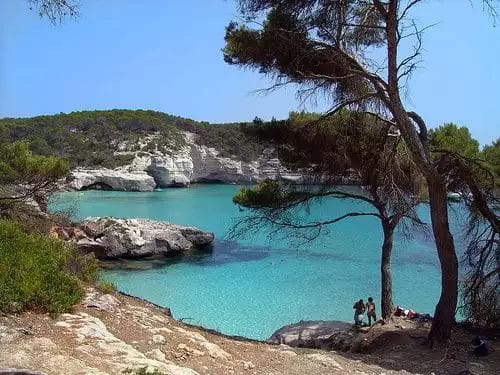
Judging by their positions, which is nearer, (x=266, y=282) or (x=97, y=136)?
(x=266, y=282)

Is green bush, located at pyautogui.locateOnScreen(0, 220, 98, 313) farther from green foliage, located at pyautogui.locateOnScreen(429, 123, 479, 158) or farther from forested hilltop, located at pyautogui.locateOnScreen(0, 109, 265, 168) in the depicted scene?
forested hilltop, located at pyautogui.locateOnScreen(0, 109, 265, 168)

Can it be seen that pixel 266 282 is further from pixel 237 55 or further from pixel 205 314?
pixel 237 55

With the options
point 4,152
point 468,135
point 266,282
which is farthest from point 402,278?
point 4,152

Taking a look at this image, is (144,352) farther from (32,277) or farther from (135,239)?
(135,239)

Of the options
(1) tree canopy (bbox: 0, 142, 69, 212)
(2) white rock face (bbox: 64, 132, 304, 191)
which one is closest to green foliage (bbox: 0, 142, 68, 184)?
(1) tree canopy (bbox: 0, 142, 69, 212)

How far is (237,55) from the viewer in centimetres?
894

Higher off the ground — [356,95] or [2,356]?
[356,95]

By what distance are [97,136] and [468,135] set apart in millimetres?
66711

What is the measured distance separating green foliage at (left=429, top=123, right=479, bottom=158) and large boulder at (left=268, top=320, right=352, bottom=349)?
4157 millimetres

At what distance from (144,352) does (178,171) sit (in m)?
67.7

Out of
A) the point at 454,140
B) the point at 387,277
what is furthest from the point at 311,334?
the point at 454,140

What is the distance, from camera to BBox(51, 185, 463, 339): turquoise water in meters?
15.0

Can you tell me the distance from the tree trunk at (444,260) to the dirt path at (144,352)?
1.86 ft

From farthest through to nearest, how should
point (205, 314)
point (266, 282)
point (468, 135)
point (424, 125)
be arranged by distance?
point (266, 282) < point (205, 314) < point (468, 135) < point (424, 125)
